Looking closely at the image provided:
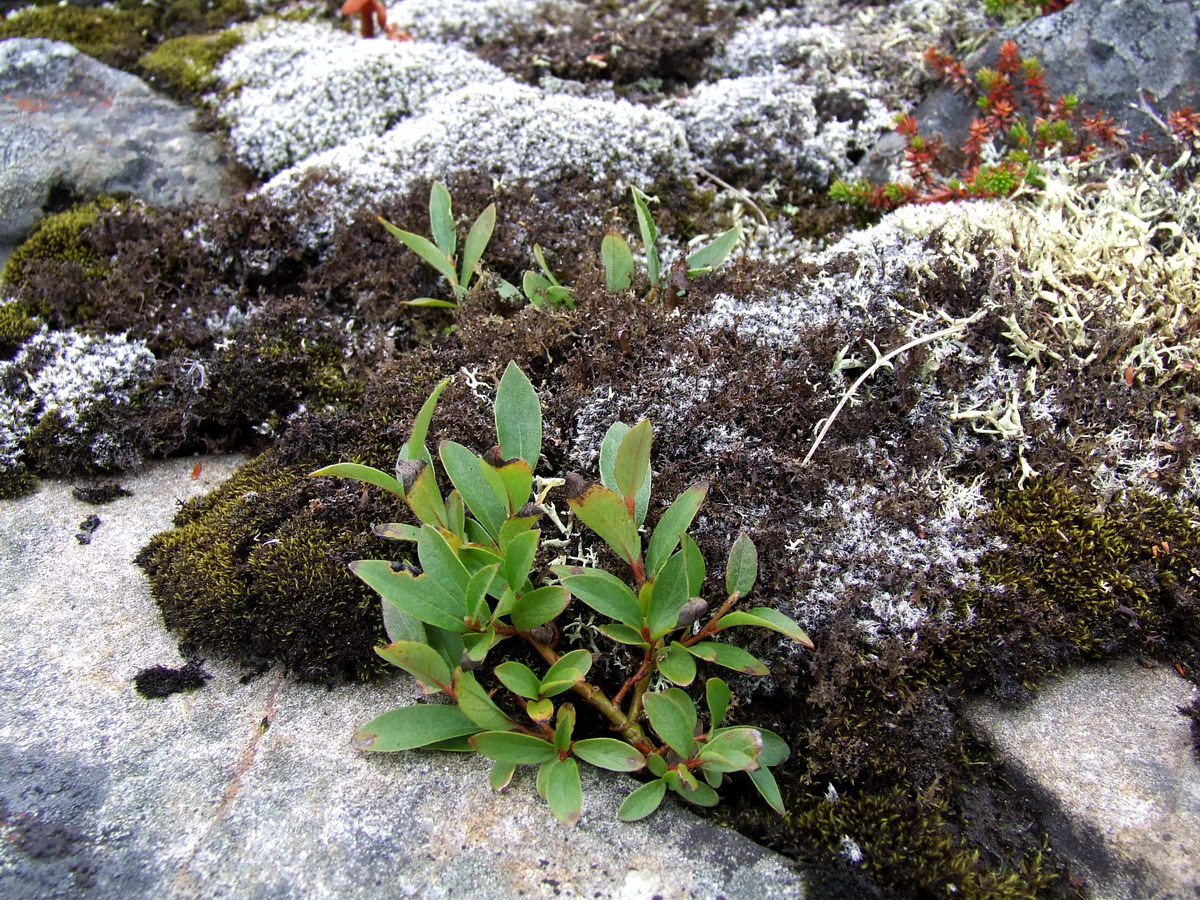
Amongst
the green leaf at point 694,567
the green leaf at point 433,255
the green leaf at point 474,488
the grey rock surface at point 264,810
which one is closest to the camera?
the grey rock surface at point 264,810

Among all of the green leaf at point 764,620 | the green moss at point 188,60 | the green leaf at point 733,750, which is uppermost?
the green moss at point 188,60

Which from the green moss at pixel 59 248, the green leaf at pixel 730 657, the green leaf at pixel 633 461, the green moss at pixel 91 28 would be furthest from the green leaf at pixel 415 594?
the green moss at pixel 91 28

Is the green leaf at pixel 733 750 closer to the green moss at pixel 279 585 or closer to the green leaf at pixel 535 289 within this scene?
the green moss at pixel 279 585

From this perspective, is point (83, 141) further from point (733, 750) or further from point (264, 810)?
point (733, 750)

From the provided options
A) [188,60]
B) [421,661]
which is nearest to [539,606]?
[421,661]

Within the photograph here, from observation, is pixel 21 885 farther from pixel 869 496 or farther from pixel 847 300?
pixel 847 300

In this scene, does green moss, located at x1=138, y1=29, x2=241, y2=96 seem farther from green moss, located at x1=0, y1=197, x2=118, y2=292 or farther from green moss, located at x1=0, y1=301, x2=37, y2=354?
green moss, located at x1=0, y1=301, x2=37, y2=354
